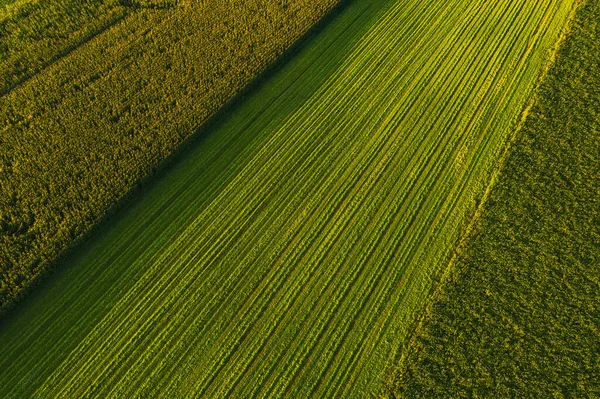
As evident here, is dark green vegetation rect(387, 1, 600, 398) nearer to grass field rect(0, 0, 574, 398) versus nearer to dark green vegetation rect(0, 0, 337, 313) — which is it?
grass field rect(0, 0, 574, 398)

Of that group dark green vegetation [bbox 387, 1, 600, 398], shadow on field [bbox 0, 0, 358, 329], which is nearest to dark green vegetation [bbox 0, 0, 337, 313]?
shadow on field [bbox 0, 0, 358, 329]

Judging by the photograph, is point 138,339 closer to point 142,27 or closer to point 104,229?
point 104,229

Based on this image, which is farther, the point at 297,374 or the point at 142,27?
the point at 142,27

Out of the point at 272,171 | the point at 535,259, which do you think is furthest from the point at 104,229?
the point at 535,259

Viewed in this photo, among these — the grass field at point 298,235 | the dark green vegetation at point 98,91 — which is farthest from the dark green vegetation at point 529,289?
the dark green vegetation at point 98,91

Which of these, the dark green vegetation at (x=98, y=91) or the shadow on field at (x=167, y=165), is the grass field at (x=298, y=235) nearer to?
the shadow on field at (x=167, y=165)

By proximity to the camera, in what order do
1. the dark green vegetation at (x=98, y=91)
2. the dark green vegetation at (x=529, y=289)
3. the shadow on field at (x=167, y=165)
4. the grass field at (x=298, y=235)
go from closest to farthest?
the dark green vegetation at (x=529, y=289) < the grass field at (x=298, y=235) < the shadow on field at (x=167, y=165) < the dark green vegetation at (x=98, y=91)

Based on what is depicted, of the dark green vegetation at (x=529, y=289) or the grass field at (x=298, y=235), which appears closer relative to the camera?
the dark green vegetation at (x=529, y=289)
